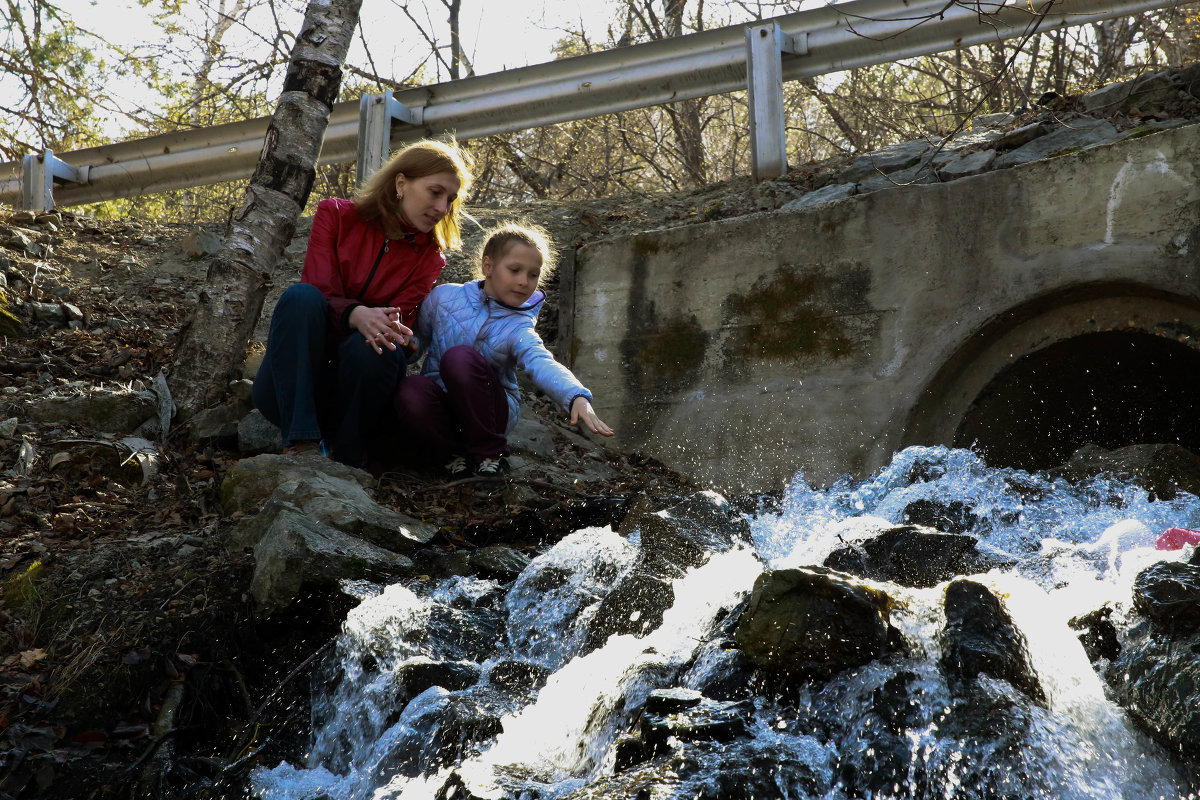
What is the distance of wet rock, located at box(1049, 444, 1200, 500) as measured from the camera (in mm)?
4039

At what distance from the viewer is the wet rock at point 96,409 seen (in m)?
4.63

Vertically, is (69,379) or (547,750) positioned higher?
(69,379)

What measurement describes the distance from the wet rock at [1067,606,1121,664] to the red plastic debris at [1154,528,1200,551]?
69 centimetres

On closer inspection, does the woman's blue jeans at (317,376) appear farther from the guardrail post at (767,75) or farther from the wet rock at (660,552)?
the guardrail post at (767,75)

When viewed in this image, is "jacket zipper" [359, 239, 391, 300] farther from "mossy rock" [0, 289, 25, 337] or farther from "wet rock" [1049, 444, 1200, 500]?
"wet rock" [1049, 444, 1200, 500]

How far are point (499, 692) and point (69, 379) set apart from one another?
347cm

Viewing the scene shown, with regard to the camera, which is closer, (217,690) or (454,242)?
(217,690)

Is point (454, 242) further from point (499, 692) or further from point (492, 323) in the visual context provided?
point (499, 692)

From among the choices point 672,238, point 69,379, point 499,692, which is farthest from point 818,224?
point 69,379

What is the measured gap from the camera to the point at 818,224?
5824 mm

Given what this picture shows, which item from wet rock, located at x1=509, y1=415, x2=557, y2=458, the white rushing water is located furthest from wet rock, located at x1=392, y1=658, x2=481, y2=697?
wet rock, located at x1=509, y1=415, x2=557, y2=458

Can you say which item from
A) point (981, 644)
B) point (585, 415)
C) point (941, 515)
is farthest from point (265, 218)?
point (981, 644)

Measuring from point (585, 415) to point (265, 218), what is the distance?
249cm

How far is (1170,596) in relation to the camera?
8.17 feet
